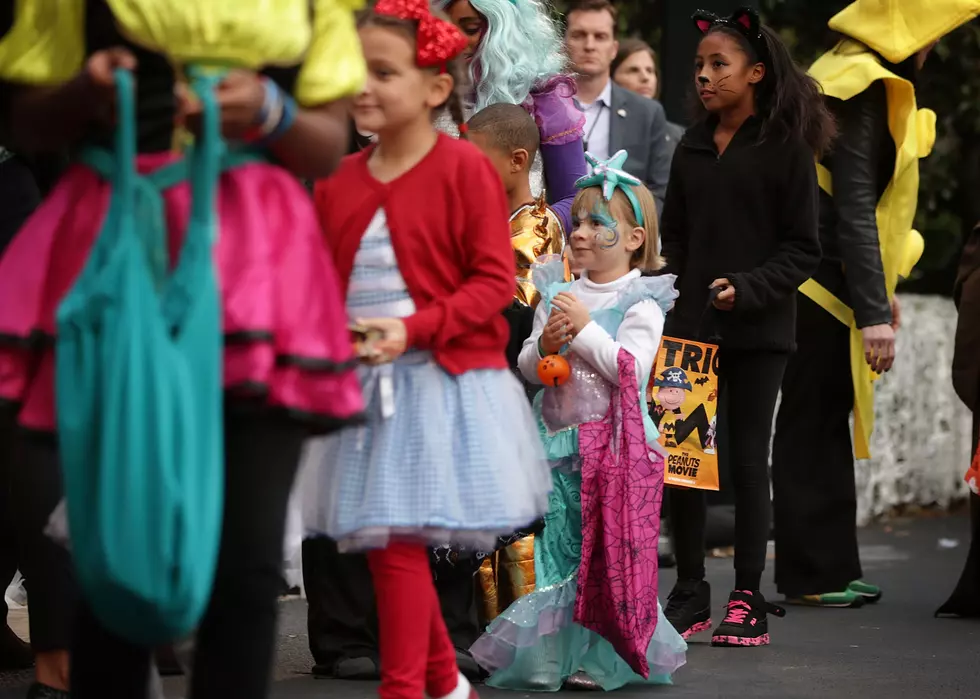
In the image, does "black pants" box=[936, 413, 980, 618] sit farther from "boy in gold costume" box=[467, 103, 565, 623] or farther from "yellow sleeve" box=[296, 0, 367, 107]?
"yellow sleeve" box=[296, 0, 367, 107]

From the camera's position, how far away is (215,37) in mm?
2949

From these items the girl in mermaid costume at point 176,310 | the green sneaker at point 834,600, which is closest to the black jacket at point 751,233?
the green sneaker at point 834,600

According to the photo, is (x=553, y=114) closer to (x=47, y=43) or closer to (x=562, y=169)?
(x=562, y=169)

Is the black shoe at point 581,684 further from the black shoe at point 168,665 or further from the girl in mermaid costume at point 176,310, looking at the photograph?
the girl in mermaid costume at point 176,310

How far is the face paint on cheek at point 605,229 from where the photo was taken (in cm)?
523

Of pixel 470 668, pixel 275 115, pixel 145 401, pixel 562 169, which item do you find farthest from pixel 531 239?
pixel 145 401

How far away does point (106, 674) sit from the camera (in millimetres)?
3049

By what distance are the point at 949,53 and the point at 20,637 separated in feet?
25.5

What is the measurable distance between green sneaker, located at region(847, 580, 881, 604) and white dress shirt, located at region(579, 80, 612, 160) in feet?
7.03

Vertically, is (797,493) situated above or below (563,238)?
below

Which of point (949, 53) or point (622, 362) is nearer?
point (622, 362)

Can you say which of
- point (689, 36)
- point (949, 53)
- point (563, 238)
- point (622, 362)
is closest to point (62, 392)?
point (622, 362)

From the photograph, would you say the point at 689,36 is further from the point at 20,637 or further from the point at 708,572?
the point at 20,637

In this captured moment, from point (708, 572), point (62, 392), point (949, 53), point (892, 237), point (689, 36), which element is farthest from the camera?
point (949, 53)
